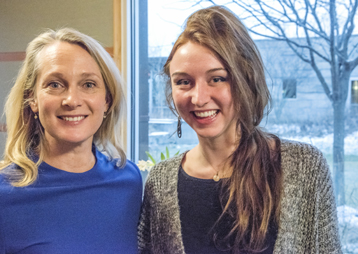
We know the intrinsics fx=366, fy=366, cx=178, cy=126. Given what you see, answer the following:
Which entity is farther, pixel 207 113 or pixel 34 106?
pixel 34 106

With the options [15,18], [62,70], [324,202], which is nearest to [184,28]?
[62,70]

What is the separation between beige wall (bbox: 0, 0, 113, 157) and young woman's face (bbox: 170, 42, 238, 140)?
1.31 meters

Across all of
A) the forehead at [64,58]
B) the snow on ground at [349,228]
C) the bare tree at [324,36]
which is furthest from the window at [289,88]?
the forehead at [64,58]

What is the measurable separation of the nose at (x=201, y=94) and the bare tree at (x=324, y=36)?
113 centimetres

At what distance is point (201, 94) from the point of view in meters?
1.04

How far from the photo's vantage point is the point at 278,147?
3.81 ft

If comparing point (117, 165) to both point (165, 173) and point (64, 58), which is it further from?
point (64, 58)

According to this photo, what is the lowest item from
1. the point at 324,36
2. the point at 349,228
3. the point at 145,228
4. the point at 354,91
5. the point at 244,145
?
the point at 349,228

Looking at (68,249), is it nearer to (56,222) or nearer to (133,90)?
(56,222)

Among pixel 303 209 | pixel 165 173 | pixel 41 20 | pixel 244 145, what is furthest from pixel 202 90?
pixel 41 20

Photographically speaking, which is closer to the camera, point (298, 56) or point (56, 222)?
point (56, 222)

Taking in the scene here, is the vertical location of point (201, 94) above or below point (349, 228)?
above

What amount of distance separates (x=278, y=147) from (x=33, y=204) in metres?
0.77

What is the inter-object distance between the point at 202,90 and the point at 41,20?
1.75 metres
